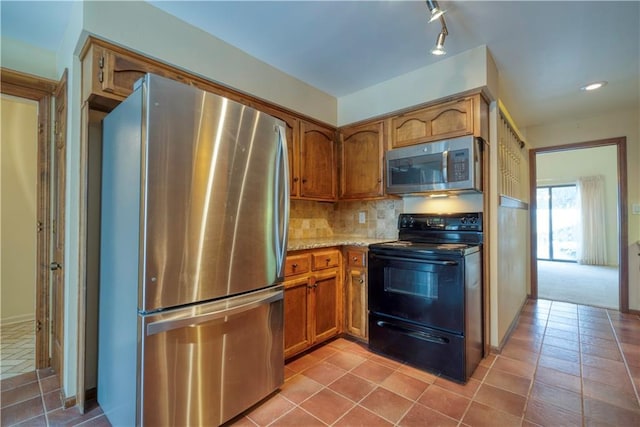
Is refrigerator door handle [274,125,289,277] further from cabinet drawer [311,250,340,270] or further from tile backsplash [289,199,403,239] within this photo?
tile backsplash [289,199,403,239]

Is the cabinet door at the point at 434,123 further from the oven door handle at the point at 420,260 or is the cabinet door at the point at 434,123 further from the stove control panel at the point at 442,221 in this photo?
the oven door handle at the point at 420,260

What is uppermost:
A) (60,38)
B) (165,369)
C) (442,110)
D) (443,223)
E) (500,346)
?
(60,38)

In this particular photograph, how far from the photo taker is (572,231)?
291 inches

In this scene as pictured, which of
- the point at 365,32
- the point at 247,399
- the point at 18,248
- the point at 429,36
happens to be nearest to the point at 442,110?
the point at 429,36

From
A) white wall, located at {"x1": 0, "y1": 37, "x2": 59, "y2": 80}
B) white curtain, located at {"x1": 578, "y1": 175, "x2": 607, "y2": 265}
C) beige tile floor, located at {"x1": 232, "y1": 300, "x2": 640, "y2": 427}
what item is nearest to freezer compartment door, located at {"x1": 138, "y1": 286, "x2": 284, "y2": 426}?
beige tile floor, located at {"x1": 232, "y1": 300, "x2": 640, "y2": 427}

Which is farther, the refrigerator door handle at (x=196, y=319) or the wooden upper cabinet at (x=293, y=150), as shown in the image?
the wooden upper cabinet at (x=293, y=150)

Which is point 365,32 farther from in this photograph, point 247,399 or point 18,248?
point 18,248

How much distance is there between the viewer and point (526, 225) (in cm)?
393

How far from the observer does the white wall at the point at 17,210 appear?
9.79 ft

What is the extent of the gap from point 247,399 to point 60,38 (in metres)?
2.69

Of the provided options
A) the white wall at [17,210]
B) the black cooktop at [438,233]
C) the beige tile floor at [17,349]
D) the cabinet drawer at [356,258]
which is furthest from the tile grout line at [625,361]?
the white wall at [17,210]

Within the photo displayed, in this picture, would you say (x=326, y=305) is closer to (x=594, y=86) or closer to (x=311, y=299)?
(x=311, y=299)

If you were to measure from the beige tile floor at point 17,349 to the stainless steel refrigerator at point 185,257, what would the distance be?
109 cm

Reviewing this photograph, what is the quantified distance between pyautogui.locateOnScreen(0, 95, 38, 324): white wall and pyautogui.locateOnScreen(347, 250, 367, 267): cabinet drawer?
3.33 metres
